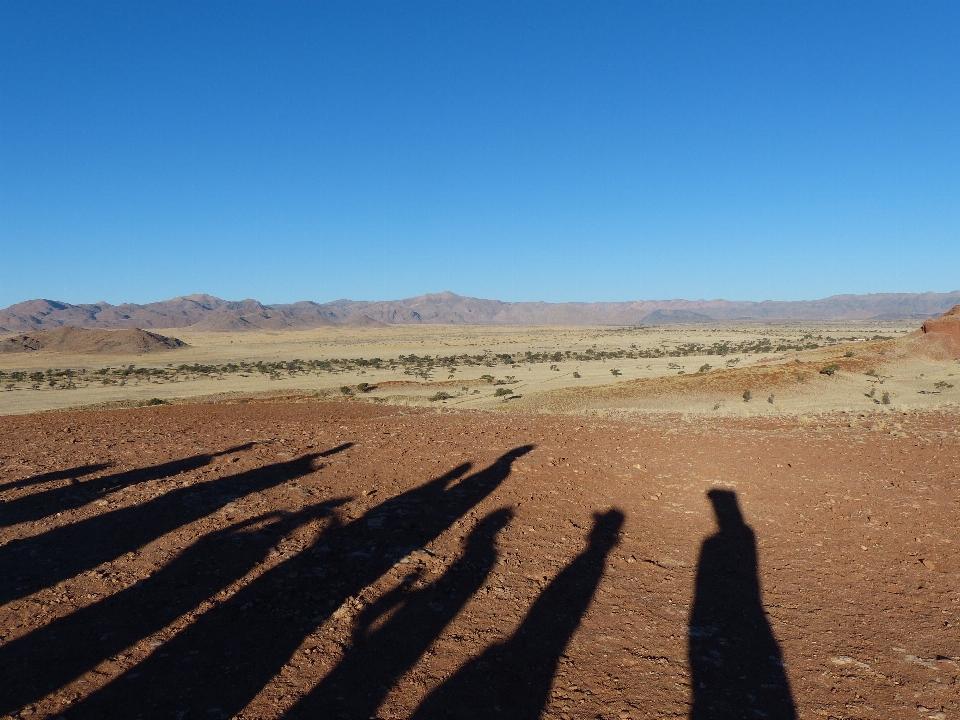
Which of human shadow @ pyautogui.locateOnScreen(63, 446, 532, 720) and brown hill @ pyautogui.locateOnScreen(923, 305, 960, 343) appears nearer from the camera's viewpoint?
human shadow @ pyautogui.locateOnScreen(63, 446, 532, 720)

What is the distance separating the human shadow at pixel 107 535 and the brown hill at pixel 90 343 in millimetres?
83704

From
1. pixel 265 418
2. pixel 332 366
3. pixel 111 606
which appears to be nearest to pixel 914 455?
pixel 111 606

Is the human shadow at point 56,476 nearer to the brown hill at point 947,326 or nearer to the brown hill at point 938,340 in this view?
the brown hill at point 938,340

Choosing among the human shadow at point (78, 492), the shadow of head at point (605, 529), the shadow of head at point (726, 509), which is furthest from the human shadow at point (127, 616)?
the shadow of head at point (726, 509)

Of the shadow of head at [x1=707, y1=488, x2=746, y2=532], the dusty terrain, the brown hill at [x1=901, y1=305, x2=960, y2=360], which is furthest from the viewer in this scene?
the brown hill at [x1=901, y1=305, x2=960, y2=360]

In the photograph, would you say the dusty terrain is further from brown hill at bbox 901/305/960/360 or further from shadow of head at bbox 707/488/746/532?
shadow of head at bbox 707/488/746/532

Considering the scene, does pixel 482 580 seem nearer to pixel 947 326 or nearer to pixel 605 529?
pixel 605 529

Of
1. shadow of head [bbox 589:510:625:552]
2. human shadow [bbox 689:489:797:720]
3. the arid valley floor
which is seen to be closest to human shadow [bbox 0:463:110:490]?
the arid valley floor

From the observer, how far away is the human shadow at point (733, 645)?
177 inches

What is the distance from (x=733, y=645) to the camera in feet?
17.3

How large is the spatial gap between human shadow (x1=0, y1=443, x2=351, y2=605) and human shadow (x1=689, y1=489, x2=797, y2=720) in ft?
19.4

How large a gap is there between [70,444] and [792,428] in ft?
48.5

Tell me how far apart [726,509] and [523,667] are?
15.6 ft

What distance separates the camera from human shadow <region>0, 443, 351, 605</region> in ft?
20.2
